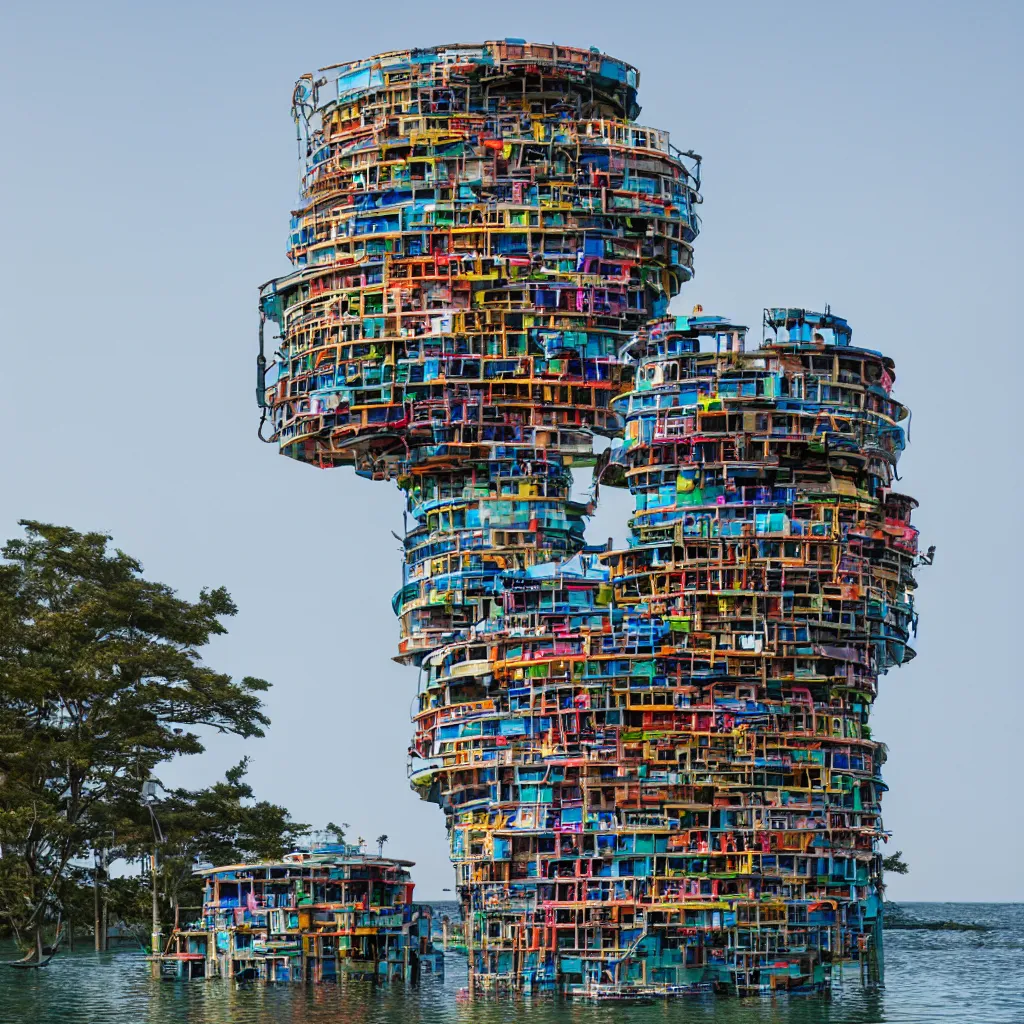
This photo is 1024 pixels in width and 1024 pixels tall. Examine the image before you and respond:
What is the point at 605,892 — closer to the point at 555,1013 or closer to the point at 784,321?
the point at 555,1013

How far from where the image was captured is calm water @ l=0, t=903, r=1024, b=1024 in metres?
117

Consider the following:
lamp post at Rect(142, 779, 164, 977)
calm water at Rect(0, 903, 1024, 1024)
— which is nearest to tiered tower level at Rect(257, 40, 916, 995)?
calm water at Rect(0, 903, 1024, 1024)

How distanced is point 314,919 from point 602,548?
21.1 metres

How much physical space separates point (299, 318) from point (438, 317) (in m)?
8.53

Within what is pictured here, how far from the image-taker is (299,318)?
490ft

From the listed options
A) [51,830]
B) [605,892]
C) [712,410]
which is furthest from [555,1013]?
[51,830]

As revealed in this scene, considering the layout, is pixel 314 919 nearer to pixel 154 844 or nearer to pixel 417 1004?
pixel 417 1004

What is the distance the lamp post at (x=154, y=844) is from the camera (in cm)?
14088

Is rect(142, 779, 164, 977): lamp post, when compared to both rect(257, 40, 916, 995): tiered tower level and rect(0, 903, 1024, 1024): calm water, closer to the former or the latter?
rect(0, 903, 1024, 1024): calm water

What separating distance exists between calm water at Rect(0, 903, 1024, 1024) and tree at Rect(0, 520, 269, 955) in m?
6.73

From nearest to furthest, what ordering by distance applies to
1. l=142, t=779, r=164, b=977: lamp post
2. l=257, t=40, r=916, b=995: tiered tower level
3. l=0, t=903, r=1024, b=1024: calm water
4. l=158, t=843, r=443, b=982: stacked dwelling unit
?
l=0, t=903, r=1024, b=1024: calm water
l=257, t=40, r=916, b=995: tiered tower level
l=158, t=843, r=443, b=982: stacked dwelling unit
l=142, t=779, r=164, b=977: lamp post

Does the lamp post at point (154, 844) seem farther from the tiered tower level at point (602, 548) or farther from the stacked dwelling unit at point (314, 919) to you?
the tiered tower level at point (602, 548)

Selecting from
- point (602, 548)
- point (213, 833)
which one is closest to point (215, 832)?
point (213, 833)

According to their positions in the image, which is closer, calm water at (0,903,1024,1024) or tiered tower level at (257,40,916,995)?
calm water at (0,903,1024,1024)
